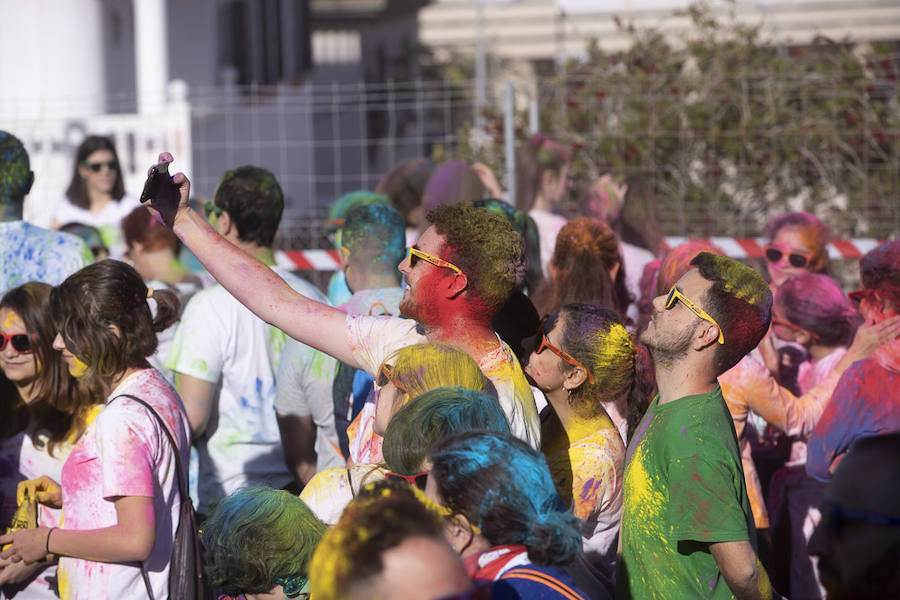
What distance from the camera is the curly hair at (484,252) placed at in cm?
277

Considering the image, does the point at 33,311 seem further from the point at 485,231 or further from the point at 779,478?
the point at 779,478

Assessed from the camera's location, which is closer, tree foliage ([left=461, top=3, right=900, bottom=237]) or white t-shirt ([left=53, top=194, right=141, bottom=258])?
white t-shirt ([left=53, top=194, right=141, bottom=258])

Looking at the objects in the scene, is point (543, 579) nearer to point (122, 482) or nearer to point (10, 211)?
point (122, 482)

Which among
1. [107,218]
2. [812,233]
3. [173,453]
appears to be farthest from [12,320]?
[812,233]

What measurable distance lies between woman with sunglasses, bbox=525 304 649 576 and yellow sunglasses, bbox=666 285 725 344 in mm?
427

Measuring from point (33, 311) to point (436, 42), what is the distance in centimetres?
1391

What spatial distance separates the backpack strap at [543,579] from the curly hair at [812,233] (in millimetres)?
3568

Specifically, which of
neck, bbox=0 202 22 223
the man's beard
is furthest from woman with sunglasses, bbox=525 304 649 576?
neck, bbox=0 202 22 223

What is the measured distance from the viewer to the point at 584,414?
3.19 m

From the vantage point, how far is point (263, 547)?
7.78ft

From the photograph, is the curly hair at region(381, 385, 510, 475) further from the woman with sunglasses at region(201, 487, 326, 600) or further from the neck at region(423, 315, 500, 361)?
the neck at region(423, 315, 500, 361)

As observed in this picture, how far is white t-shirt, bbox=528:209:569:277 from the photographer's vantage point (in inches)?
221

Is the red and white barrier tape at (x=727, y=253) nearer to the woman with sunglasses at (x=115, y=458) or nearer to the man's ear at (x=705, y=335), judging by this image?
the woman with sunglasses at (x=115, y=458)

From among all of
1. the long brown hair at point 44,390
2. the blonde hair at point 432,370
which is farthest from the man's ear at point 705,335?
the long brown hair at point 44,390
